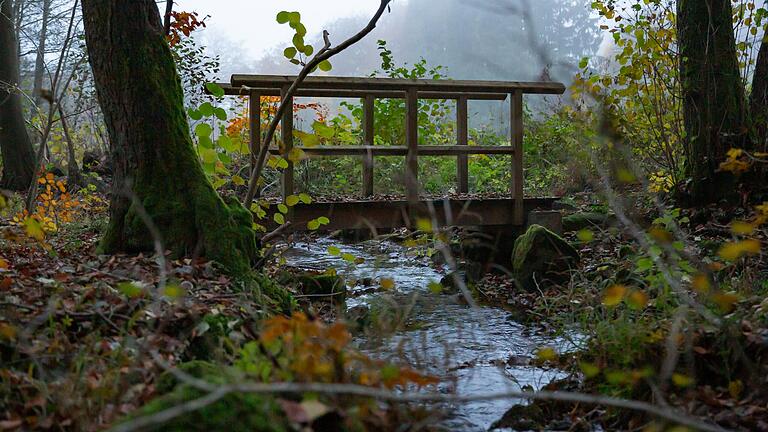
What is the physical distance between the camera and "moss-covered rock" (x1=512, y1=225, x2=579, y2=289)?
6.29 m

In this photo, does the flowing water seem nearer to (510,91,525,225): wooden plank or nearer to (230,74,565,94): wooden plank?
(510,91,525,225): wooden plank

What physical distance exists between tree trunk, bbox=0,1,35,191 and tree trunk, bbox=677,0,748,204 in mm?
10089

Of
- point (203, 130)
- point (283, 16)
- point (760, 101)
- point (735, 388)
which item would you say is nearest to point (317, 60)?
point (283, 16)

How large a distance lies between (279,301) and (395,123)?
6.28 m

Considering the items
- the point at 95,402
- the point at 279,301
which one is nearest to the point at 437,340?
the point at 279,301

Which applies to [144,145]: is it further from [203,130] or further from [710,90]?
[710,90]

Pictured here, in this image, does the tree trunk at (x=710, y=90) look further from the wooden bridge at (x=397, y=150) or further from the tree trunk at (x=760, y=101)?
the wooden bridge at (x=397, y=150)

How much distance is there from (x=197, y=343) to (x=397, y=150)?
4178 millimetres

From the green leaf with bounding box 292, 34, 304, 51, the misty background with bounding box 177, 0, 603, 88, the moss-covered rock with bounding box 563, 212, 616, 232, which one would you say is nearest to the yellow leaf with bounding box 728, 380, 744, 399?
the green leaf with bounding box 292, 34, 304, 51

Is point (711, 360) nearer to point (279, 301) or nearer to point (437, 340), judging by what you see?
point (437, 340)

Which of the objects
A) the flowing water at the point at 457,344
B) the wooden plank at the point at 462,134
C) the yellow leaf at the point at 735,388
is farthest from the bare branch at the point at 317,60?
the wooden plank at the point at 462,134

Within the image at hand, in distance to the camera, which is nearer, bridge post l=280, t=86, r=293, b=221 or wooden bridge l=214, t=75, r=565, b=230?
bridge post l=280, t=86, r=293, b=221

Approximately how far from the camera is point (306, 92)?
736 centimetres

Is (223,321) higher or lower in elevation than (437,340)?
higher
